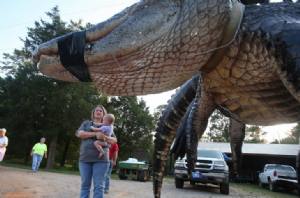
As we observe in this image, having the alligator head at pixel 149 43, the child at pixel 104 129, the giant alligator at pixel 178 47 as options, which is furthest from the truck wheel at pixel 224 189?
the alligator head at pixel 149 43

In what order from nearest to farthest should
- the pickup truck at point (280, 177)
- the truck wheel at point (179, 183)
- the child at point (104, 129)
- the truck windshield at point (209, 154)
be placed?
the child at point (104, 129) < the truck wheel at point (179, 183) < the truck windshield at point (209, 154) < the pickup truck at point (280, 177)

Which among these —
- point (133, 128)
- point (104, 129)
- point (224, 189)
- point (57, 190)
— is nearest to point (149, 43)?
point (104, 129)

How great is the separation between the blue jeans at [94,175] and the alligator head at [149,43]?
3.09 meters

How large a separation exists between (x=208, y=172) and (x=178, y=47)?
12834mm

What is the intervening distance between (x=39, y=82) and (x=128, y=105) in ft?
38.1

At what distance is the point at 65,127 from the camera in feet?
108

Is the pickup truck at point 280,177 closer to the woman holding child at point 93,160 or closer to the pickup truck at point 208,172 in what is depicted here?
the pickup truck at point 208,172

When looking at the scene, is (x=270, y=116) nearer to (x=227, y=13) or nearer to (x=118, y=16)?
(x=227, y=13)

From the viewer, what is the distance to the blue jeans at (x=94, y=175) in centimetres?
459

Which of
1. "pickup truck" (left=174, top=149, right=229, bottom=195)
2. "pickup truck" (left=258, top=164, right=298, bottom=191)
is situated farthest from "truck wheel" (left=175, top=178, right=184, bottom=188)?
"pickup truck" (left=258, top=164, right=298, bottom=191)

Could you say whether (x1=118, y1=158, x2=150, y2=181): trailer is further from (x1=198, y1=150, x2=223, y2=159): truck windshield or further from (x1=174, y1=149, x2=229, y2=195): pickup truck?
(x1=174, y1=149, x2=229, y2=195): pickup truck

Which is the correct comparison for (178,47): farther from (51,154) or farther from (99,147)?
(51,154)

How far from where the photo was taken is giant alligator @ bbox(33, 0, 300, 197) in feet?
5.27

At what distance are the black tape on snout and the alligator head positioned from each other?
0.04 feet
